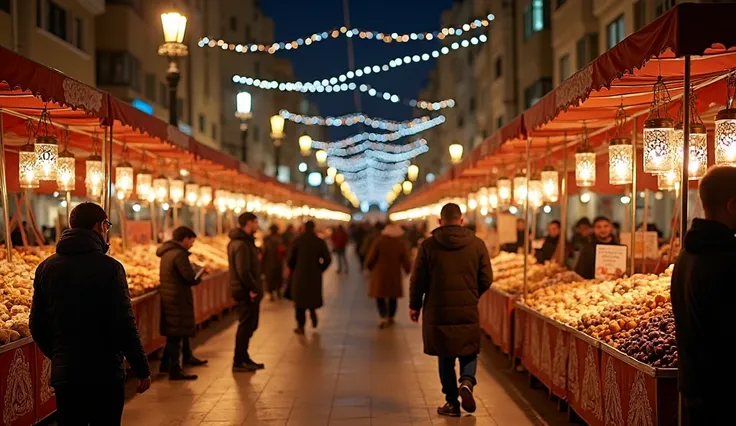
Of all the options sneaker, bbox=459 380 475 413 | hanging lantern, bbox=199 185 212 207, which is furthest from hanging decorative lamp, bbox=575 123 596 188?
hanging lantern, bbox=199 185 212 207

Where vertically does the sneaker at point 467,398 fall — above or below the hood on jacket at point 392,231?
below

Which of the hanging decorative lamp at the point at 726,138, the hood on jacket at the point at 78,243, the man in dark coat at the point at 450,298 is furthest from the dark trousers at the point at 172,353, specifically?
the hanging decorative lamp at the point at 726,138

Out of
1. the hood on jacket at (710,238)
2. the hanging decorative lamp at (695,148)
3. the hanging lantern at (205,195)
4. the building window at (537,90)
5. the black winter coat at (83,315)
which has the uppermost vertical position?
the building window at (537,90)

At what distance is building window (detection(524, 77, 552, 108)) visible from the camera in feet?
114

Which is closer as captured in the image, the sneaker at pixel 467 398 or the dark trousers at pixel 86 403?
the dark trousers at pixel 86 403

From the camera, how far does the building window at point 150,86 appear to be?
114 ft

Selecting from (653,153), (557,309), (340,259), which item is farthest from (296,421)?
(340,259)

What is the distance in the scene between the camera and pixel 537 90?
3562 centimetres

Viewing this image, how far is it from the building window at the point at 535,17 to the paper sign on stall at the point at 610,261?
24.1 metres

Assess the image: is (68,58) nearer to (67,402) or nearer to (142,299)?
(142,299)

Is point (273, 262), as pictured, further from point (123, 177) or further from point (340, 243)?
point (340, 243)

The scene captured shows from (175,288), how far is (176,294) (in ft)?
0.26

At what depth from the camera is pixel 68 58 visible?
88.1ft

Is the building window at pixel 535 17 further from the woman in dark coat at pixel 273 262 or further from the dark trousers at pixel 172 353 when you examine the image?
the dark trousers at pixel 172 353
